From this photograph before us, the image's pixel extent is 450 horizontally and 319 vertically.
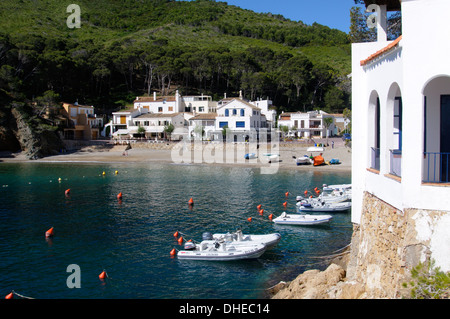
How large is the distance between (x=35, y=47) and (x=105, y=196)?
69443 mm

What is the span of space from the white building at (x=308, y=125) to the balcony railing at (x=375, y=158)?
261 feet

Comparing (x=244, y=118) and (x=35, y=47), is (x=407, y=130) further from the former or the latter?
(x=35, y=47)

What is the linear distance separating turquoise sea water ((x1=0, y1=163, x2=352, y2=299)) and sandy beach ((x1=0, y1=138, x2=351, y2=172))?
1470 centimetres

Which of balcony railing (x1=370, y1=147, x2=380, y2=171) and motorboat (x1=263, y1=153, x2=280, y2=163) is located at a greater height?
balcony railing (x1=370, y1=147, x2=380, y2=171)

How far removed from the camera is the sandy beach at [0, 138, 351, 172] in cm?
6782

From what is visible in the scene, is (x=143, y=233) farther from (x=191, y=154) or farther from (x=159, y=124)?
(x=159, y=124)

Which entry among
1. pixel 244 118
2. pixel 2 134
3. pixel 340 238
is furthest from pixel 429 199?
pixel 2 134

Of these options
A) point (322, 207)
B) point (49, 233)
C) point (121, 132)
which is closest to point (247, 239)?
point (322, 207)

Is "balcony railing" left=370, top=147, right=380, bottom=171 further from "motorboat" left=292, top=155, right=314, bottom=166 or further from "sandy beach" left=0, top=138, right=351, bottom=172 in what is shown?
"motorboat" left=292, top=155, right=314, bottom=166

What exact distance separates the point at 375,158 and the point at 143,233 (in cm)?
1947

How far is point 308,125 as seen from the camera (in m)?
92.6

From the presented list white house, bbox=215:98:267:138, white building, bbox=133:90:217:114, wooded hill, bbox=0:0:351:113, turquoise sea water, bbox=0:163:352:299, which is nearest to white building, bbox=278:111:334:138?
wooded hill, bbox=0:0:351:113
